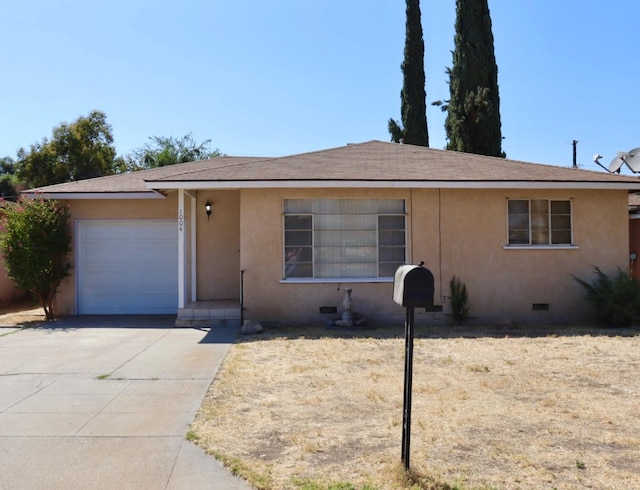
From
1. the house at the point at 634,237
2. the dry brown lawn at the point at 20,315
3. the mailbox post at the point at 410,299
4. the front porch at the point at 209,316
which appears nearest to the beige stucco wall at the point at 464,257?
the front porch at the point at 209,316

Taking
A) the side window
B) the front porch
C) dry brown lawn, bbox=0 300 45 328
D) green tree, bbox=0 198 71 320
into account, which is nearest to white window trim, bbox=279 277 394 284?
the side window

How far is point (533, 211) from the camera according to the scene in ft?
37.9

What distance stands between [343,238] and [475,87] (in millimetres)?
14829

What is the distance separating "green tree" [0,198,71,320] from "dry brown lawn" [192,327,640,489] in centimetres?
565

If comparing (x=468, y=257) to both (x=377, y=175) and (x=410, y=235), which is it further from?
(x=377, y=175)

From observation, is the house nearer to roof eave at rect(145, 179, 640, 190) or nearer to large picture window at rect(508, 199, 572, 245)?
large picture window at rect(508, 199, 572, 245)

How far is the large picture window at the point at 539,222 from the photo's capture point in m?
11.5

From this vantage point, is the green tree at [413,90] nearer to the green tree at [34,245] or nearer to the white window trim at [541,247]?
the white window trim at [541,247]

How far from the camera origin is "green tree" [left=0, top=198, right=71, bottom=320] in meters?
11.7

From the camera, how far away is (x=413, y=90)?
27.3m

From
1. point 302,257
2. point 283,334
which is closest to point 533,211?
point 302,257

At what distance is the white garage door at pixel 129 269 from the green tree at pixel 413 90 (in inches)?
645

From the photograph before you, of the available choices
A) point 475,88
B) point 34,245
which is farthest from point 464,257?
point 475,88

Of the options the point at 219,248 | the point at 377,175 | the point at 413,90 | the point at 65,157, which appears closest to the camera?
the point at 377,175
